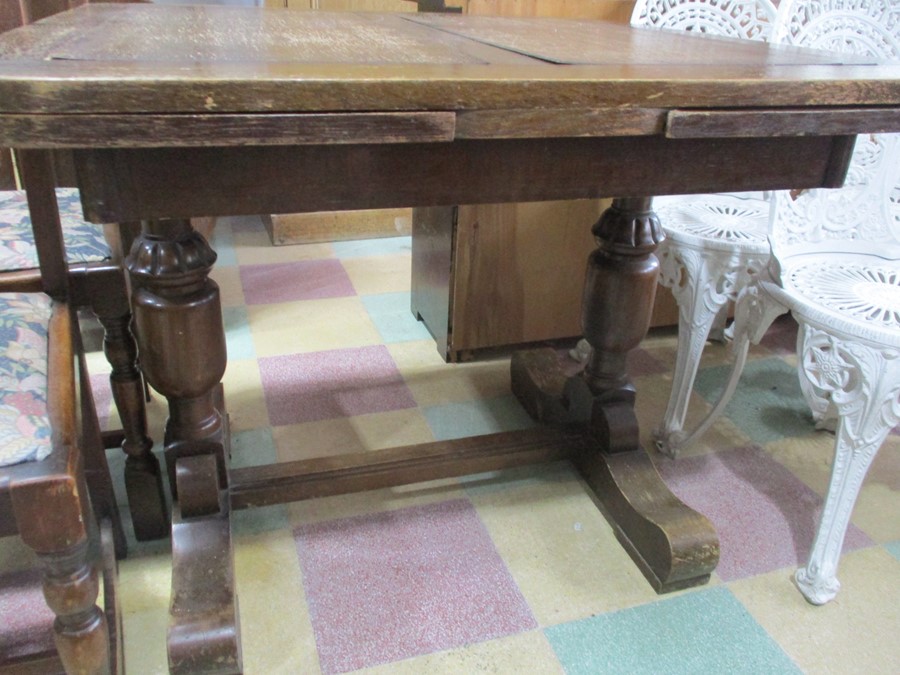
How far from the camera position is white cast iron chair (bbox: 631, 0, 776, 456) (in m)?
1.44

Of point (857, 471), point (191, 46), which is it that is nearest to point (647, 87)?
point (191, 46)

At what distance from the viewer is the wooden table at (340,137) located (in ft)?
2.12

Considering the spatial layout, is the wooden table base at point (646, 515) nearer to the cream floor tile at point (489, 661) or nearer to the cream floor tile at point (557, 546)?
the cream floor tile at point (557, 546)

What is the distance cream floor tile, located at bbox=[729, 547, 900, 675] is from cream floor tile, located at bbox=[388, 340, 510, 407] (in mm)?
772

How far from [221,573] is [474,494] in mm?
545

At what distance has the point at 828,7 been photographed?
1.41m

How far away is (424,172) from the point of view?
79 centimetres

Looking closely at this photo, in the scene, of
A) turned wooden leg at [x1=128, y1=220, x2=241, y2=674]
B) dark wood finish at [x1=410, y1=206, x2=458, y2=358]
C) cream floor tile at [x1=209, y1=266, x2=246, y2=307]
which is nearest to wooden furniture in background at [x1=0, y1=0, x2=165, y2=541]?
turned wooden leg at [x1=128, y1=220, x2=241, y2=674]

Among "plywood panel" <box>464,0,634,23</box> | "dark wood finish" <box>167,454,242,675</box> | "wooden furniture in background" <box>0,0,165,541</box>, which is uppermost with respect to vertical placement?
"plywood panel" <box>464,0,634,23</box>

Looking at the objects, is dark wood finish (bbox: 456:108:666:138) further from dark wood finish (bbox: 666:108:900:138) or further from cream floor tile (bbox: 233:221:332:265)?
cream floor tile (bbox: 233:221:332:265)

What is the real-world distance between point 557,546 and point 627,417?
0.91 feet

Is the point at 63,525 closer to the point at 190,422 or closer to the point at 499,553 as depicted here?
the point at 190,422

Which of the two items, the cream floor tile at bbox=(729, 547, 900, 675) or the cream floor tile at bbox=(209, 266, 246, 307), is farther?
the cream floor tile at bbox=(209, 266, 246, 307)

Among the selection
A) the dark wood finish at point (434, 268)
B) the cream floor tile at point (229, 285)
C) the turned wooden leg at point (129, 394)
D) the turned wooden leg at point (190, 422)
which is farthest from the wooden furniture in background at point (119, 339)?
the cream floor tile at point (229, 285)
